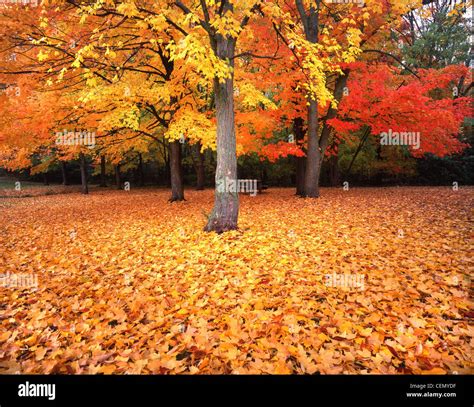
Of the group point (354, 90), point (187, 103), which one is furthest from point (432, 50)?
point (187, 103)

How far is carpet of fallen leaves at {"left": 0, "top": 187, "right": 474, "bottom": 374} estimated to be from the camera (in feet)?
10.9

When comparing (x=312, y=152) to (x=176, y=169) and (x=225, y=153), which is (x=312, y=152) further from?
(x=225, y=153)

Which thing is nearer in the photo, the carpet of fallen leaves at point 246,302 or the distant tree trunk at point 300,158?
the carpet of fallen leaves at point 246,302

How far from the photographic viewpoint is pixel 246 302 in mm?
4559

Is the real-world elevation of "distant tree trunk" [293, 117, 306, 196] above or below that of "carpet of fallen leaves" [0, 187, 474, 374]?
above

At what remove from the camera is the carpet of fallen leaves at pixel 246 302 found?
333 centimetres
